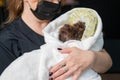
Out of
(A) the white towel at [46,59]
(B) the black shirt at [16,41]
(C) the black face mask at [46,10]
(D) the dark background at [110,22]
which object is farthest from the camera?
(D) the dark background at [110,22]

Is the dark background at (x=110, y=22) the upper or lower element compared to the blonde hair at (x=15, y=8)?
lower

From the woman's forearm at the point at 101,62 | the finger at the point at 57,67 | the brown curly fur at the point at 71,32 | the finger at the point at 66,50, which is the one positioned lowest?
the woman's forearm at the point at 101,62

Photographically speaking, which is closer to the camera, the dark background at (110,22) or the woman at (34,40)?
A: the woman at (34,40)

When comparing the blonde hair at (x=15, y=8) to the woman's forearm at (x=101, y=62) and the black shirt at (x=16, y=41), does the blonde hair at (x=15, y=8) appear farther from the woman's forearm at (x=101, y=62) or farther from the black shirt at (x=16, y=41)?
the woman's forearm at (x=101, y=62)

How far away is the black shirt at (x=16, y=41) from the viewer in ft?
6.23

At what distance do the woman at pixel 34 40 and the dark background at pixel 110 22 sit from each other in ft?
6.45

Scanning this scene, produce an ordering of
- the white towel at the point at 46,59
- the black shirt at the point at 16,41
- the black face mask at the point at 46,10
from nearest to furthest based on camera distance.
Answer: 1. the white towel at the point at 46,59
2. the black shirt at the point at 16,41
3. the black face mask at the point at 46,10

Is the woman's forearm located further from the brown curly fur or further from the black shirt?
the black shirt

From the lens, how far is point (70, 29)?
6.08 ft

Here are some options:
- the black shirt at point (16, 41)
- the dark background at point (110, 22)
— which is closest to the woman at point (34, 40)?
the black shirt at point (16, 41)

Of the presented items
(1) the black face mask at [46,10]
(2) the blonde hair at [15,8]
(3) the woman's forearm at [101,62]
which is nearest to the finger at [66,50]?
(3) the woman's forearm at [101,62]

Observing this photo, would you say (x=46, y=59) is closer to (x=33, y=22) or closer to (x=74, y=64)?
(x=74, y=64)

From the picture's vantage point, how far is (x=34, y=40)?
78.3 inches

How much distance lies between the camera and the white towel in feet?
5.83
